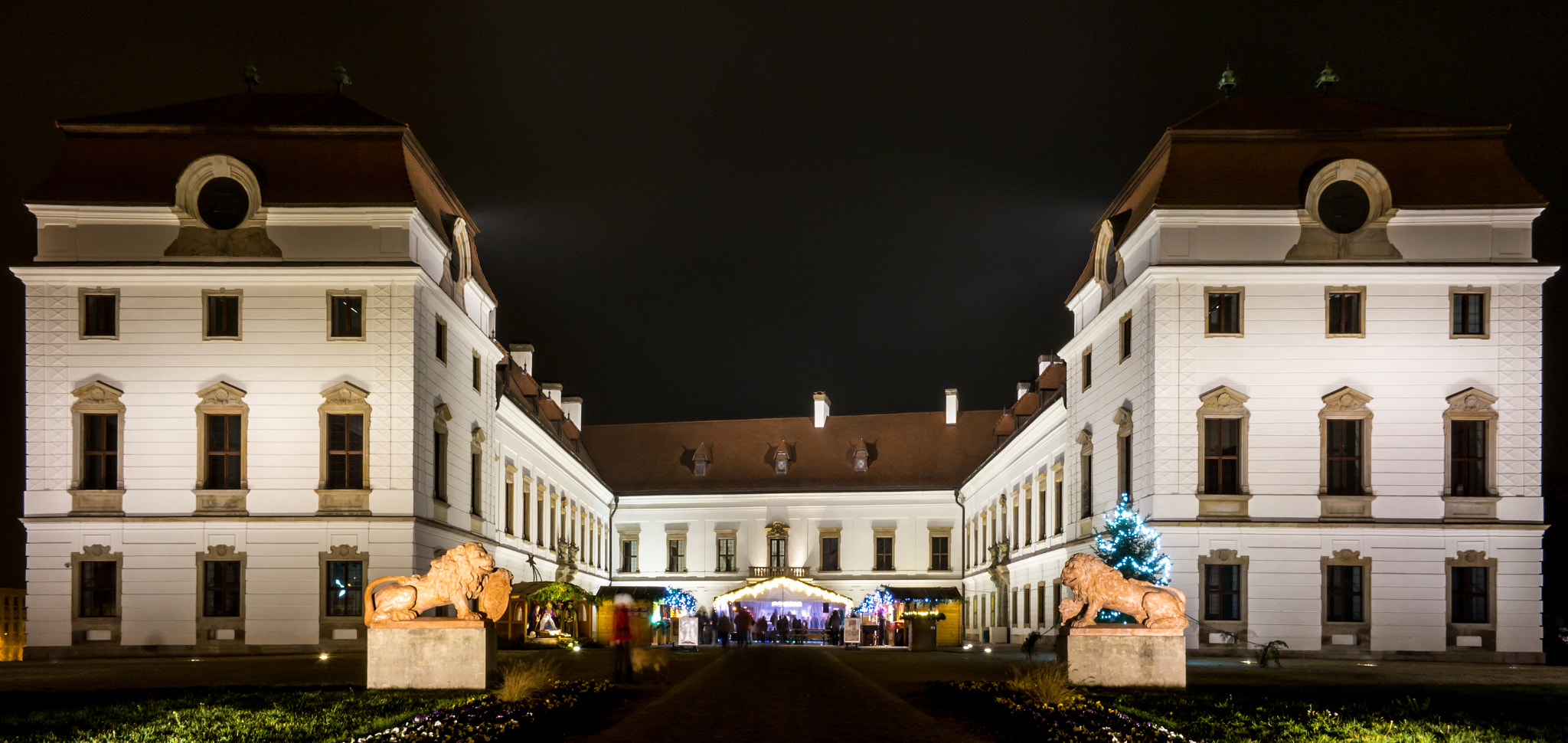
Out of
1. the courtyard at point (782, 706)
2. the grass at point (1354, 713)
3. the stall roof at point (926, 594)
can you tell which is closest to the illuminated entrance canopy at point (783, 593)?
the stall roof at point (926, 594)

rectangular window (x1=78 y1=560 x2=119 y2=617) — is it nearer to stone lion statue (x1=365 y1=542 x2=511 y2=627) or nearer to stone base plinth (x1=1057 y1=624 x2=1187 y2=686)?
stone lion statue (x1=365 y1=542 x2=511 y2=627)

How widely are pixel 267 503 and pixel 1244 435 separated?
78.8 ft

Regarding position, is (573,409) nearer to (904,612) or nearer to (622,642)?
(904,612)

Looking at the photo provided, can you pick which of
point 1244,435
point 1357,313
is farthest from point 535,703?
point 1357,313

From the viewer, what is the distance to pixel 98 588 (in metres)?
35.2

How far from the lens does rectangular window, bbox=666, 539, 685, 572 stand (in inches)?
2977

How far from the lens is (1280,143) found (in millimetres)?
36031

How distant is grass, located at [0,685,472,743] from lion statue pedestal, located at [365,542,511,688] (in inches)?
14.5

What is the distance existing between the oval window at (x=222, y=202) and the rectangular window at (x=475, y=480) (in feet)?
34.1

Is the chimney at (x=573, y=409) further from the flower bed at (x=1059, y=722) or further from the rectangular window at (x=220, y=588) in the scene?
the flower bed at (x=1059, y=722)

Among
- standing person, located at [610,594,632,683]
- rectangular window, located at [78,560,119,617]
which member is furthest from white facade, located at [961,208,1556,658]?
rectangular window, located at [78,560,119,617]

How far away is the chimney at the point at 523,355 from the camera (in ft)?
217

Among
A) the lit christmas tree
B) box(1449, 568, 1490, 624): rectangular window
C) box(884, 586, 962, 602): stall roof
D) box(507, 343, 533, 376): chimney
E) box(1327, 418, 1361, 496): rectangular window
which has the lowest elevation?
box(884, 586, 962, 602): stall roof

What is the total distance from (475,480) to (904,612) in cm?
2165
